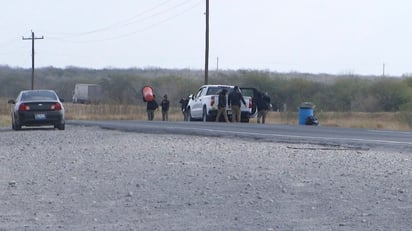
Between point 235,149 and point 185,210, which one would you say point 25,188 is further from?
point 235,149

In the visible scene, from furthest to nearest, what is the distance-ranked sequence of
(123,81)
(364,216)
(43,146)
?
(123,81)
(43,146)
(364,216)

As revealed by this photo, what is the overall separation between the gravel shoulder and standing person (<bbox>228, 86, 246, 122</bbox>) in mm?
17217

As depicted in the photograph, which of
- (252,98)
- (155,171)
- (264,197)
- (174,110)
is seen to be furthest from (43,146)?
(174,110)

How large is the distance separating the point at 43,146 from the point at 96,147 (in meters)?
1.54

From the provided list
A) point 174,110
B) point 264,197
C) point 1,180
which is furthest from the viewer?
point 174,110

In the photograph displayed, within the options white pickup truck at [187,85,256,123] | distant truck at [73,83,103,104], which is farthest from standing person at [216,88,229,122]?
distant truck at [73,83,103,104]

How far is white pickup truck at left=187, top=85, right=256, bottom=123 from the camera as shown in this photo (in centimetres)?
4200

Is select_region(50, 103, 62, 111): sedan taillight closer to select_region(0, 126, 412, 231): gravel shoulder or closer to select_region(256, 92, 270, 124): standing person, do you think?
select_region(0, 126, 412, 231): gravel shoulder

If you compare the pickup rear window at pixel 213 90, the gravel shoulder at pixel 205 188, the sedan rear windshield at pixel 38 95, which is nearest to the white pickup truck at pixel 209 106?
the pickup rear window at pixel 213 90

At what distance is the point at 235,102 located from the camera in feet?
134

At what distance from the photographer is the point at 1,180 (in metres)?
16.5

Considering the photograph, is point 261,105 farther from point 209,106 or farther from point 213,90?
point 209,106

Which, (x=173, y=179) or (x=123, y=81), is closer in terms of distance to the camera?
(x=173, y=179)

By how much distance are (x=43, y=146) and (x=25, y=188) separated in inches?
363
